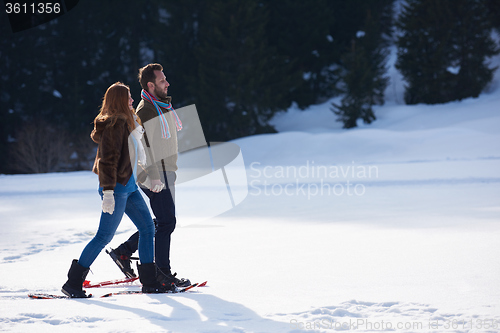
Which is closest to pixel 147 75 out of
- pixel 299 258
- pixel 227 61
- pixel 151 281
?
pixel 151 281

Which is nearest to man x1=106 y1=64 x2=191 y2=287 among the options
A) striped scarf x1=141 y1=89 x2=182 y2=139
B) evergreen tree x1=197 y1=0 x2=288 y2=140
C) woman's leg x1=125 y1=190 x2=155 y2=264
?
striped scarf x1=141 y1=89 x2=182 y2=139

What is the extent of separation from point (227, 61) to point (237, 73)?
3.02ft

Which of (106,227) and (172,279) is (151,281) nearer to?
(172,279)

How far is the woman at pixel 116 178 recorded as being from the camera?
3225 mm

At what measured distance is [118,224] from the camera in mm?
3322

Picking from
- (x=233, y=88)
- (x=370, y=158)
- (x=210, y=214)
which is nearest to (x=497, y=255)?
(x=210, y=214)

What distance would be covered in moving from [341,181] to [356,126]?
A: 1372 centimetres

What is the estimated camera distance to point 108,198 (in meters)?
3.19

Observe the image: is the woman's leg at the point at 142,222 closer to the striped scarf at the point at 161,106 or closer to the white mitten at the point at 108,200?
the white mitten at the point at 108,200

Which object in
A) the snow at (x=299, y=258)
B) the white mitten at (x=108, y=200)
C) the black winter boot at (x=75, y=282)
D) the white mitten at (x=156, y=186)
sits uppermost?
the white mitten at (x=156, y=186)

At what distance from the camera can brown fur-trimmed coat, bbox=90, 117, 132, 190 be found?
3.20m

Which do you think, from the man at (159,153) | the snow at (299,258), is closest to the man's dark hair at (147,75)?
the man at (159,153)

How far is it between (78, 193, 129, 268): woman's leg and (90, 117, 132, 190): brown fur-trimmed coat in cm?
14

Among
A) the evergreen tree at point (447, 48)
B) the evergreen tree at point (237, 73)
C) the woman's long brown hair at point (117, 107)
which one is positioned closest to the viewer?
the woman's long brown hair at point (117, 107)
